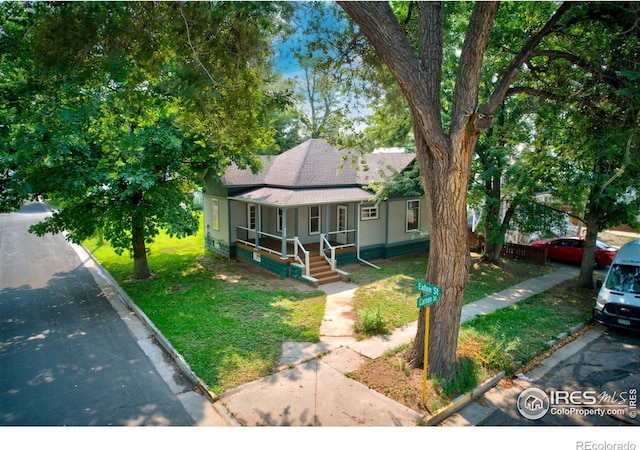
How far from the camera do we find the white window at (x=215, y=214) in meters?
17.1

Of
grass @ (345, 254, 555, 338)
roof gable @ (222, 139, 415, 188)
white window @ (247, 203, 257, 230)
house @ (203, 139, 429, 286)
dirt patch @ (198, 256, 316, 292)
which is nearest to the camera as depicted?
grass @ (345, 254, 555, 338)

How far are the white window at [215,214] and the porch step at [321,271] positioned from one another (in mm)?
5435

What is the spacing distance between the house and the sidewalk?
5880mm

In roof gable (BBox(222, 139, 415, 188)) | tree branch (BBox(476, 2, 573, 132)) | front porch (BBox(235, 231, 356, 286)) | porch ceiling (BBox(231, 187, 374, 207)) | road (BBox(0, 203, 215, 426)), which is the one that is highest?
tree branch (BBox(476, 2, 573, 132))

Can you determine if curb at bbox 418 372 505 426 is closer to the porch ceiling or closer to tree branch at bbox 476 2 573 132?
tree branch at bbox 476 2 573 132

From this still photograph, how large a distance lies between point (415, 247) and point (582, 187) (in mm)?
8066

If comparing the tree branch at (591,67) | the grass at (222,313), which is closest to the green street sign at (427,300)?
the grass at (222,313)

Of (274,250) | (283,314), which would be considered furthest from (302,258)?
(283,314)

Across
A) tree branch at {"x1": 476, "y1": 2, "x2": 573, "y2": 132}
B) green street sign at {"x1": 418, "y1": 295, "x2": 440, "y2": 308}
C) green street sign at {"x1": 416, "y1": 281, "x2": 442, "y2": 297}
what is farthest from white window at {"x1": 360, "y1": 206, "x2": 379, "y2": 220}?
green street sign at {"x1": 418, "y1": 295, "x2": 440, "y2": 308}

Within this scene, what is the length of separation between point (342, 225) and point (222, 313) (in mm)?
8173

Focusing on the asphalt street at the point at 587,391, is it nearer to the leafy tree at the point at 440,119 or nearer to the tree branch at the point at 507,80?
the leafy tree at the point at 440,119

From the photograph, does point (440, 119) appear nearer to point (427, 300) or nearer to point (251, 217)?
point (427, 300)

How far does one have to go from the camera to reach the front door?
16.4 m

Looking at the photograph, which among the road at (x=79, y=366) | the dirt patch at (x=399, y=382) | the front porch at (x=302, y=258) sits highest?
the front porch at (x=302, y=258)
